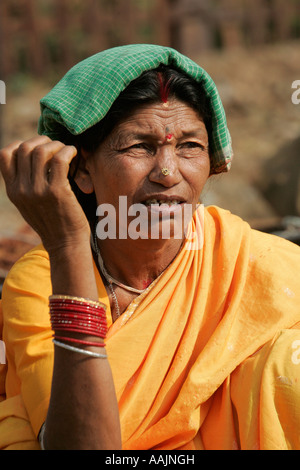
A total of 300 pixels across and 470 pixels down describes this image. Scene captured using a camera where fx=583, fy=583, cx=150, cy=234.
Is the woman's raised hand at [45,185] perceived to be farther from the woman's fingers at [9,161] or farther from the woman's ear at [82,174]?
the woman's ear at [82,174]

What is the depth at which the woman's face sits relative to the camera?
2277 mm

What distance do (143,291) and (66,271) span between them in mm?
704

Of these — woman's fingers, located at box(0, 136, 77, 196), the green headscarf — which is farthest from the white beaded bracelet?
the green headscarf

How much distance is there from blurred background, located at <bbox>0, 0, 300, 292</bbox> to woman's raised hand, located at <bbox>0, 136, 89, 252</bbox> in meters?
6.88

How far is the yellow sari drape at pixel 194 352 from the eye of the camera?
6.97ft

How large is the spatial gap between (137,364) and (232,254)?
0.63 metres

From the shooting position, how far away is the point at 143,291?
2.53 meters

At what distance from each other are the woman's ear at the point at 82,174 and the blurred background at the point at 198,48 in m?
6.26

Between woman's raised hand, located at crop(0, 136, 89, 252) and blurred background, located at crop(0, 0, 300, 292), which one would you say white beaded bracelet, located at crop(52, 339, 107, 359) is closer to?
woman's raised hand, located at crop(0, 136, 89, 252)

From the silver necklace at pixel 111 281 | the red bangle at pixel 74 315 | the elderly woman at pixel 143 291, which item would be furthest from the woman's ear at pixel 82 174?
the red bangle at pixel 74 315

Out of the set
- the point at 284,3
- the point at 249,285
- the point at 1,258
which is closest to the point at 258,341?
the point at 249,285
